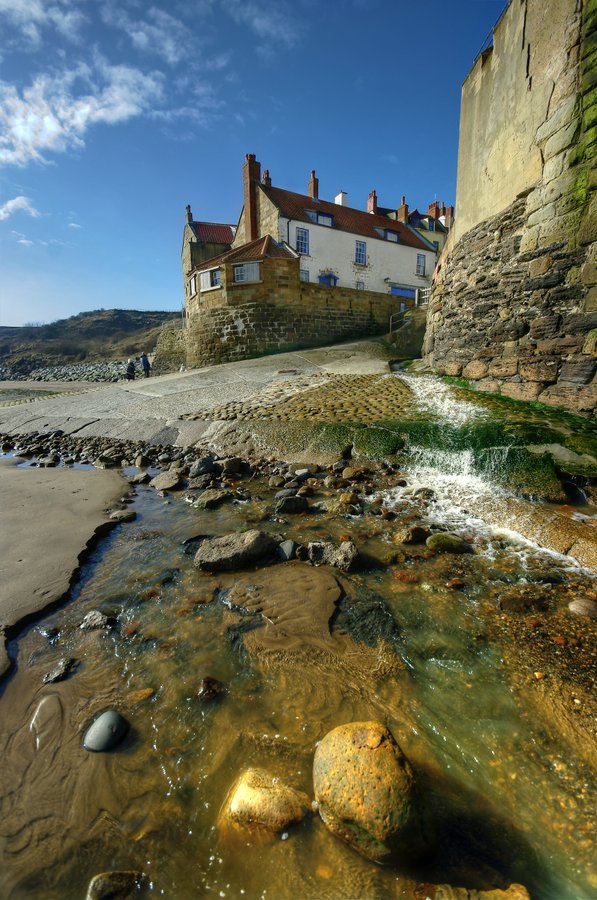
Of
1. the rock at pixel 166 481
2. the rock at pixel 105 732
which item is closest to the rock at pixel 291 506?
the rock at pixel 166 481

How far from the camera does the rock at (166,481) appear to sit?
5.81 metres

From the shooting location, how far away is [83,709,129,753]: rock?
1926mm

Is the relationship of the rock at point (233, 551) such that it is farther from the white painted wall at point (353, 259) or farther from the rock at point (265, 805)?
the white painted wall at point (353, 259)

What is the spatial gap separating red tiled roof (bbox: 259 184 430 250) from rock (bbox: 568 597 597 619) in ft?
95.1

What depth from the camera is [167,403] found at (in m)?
10.3

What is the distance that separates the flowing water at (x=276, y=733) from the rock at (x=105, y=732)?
4 centimetres

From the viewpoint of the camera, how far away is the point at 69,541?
13.2 ft

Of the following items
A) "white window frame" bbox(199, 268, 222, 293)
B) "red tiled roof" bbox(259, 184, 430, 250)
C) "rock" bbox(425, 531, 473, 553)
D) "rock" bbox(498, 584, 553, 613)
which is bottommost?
"rock" bbox(498, 584, 553, 613)

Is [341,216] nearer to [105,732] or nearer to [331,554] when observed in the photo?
[331,554]

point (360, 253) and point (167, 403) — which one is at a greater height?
point (360, 253)

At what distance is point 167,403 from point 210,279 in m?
11.1

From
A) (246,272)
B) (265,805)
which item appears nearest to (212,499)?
(265,805)

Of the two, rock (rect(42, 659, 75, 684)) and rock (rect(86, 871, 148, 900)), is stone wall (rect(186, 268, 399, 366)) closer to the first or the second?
rock (rect(42, 659, 75, 684))

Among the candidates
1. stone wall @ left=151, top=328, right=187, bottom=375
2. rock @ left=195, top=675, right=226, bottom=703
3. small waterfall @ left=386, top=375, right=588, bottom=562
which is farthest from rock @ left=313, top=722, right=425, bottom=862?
stone wall @ left=151, top=328, right=187, bottom=375
